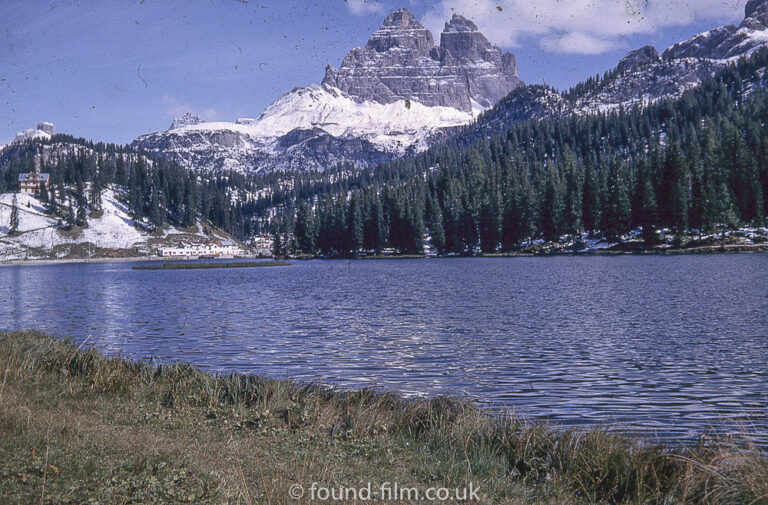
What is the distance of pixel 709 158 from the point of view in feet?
469

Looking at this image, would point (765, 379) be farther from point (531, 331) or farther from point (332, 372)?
point (332, 372)

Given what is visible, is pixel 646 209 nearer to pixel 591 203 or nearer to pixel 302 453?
pixel 591 203

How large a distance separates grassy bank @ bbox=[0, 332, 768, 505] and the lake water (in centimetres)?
369

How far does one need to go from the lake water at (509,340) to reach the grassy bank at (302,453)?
3.69 m

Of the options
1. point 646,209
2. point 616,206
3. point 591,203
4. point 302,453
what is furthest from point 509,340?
point 591,203

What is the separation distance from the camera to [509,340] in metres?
30.4

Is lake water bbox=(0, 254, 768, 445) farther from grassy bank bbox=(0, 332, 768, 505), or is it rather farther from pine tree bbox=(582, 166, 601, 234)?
pine tree bbox=(582, 166, 601, 234)

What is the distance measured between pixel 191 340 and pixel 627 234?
136 metres

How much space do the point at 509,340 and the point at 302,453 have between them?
20.9 metres

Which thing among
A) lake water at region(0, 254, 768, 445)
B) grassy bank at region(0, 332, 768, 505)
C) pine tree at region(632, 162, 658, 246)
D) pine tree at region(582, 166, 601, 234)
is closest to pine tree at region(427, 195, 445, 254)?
pine tree at region(582, 166, 601, 234)

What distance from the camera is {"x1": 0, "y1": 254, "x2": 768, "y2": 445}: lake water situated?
18.8 meters

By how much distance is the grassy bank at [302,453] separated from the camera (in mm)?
9188

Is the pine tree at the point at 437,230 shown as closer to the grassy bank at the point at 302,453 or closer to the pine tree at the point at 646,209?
the pine tree at the point at 646,209

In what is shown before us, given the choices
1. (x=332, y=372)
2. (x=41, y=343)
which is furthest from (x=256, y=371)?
(x=41, y=343)
